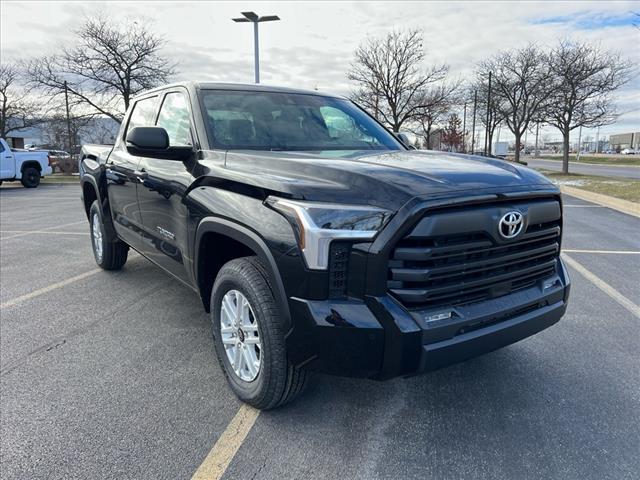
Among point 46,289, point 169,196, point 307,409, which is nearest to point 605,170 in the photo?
point 46,289

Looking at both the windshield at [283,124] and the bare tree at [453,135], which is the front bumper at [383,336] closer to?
the windshield at [283,124]

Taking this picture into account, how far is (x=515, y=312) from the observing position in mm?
2453

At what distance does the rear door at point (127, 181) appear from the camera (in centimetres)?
414

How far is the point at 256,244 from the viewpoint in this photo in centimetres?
236

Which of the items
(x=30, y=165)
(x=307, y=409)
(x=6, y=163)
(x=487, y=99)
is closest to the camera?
(x=307, y=409)

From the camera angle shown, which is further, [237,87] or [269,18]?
[269,18]

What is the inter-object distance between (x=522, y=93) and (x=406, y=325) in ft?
99.0

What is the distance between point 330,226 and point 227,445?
1231 millimetres

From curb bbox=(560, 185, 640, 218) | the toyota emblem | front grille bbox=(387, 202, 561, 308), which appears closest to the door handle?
front grille bbox=(387, 202, 561, 308)

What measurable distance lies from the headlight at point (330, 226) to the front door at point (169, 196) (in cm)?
124

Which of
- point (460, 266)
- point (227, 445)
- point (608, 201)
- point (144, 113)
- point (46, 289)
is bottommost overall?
point (227, 445)

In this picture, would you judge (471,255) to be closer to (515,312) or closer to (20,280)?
(515,312)

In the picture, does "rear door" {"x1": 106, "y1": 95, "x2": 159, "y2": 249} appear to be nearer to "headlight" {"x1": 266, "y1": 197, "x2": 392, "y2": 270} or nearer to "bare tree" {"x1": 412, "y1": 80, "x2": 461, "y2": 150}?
"headlight" {"x1": 266, "y1": 197, "x2": 392, "y2": 270}

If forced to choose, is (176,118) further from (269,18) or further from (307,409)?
(269,18)
